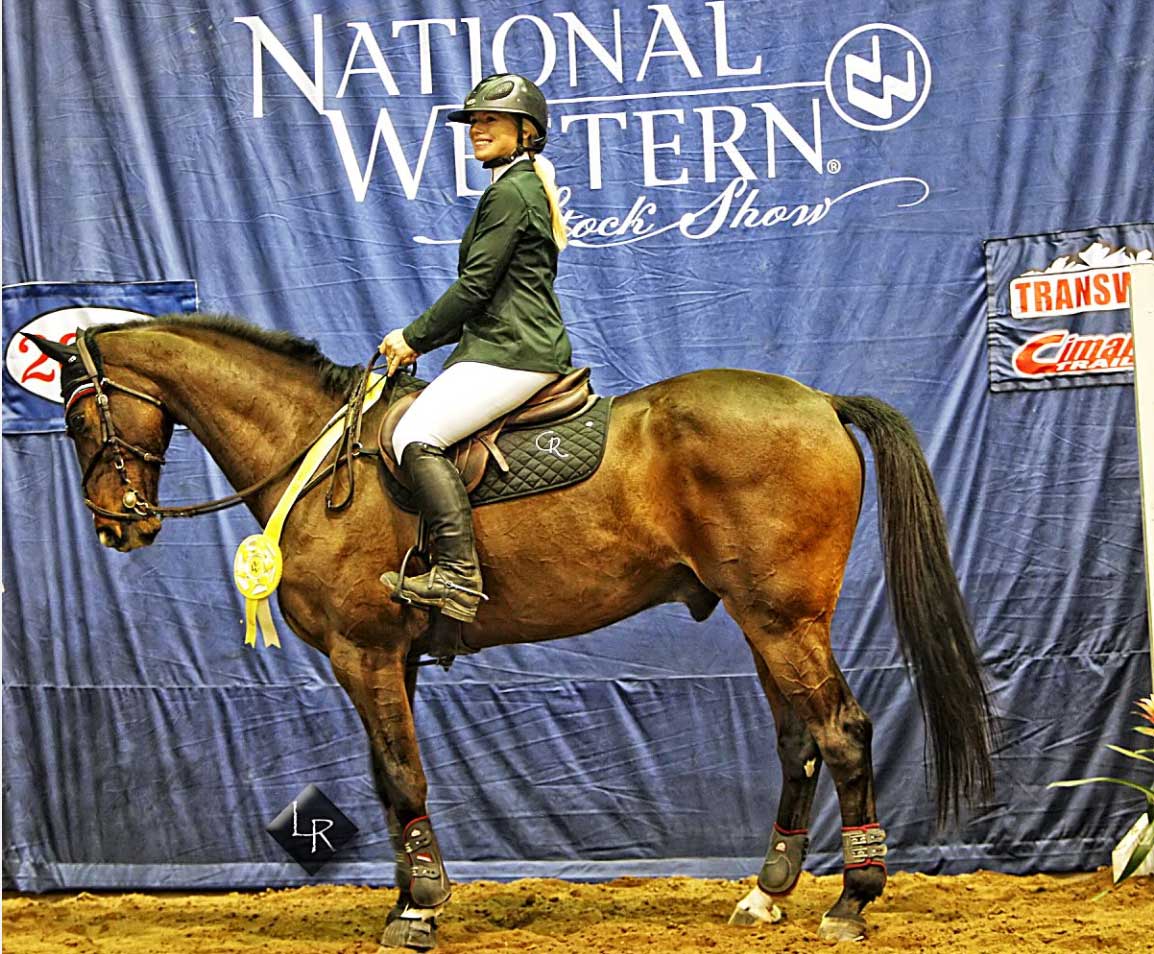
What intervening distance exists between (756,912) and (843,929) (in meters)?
0.43

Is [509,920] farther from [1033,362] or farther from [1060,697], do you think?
[1033,362]

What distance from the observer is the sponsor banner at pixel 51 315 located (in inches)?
211

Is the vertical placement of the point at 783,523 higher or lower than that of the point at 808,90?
lower

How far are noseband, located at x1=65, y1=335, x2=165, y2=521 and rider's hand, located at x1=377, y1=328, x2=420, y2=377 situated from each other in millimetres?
782

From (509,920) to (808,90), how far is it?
327 centimetres

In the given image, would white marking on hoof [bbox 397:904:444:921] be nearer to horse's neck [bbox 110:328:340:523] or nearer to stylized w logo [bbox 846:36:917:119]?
horse's neck [bbox 110:328:340:523]

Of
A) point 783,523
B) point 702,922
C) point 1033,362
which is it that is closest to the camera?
point 783,523

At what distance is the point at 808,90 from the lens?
5184 mm

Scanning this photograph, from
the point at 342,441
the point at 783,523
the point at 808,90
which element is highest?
the point at 808,90

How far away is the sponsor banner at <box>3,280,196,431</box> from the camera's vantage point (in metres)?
Answer: 5.36

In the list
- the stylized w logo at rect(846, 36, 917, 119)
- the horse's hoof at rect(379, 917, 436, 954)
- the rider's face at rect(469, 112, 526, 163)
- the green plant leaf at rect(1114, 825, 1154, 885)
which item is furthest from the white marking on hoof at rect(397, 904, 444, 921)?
the stylized w logo at rect(846, 36, 917, 119)

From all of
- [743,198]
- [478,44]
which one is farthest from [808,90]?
[478,44]

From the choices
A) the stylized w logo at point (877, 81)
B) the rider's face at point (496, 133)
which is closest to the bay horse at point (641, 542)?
the rider's face at point (496, 133)

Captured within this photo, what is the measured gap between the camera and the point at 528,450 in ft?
13.3
